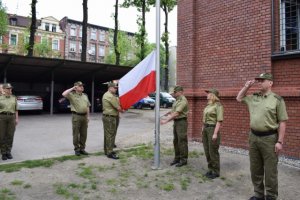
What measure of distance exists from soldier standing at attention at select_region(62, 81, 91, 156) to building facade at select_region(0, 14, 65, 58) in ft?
137

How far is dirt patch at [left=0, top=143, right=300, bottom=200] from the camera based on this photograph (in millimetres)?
4918

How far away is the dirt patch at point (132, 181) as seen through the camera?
492 cm

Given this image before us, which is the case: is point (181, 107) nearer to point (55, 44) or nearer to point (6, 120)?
point (6, 120)

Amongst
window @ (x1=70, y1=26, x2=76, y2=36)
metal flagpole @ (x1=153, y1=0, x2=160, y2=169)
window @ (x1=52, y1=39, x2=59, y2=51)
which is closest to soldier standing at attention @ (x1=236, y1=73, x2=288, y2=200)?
metal flagpole @ (x1=153, y1=0, x2=160, y2=169)

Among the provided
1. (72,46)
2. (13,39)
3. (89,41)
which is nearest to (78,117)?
(13,39)

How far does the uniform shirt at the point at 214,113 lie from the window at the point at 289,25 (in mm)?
2775

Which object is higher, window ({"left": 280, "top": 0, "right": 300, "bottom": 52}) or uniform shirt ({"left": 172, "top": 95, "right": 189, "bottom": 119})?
window ({"left": 280, "top": 0, "right": 300, "bottom": 52})

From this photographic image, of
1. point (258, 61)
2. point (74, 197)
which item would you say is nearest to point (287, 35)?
point (258, 61)

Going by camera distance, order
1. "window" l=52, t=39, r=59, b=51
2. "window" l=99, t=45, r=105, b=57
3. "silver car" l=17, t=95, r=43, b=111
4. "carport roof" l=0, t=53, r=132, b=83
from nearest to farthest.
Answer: "carport roof" l=0, t=53, r=132, b=83
"silver car" l=17, t=95, r=43, b=111
"window" l=52, t=39, r=59, b=51
"window" l=99, t=45, r=105, b=57

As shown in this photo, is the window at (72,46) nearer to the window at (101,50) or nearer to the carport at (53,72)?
the window at (101,50)

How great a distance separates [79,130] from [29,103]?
11.7 meters

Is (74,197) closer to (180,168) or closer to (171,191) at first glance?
(171,191)

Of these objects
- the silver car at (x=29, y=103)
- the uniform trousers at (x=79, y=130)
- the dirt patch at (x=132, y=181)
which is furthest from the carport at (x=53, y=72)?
the dirt patch at (x=132, y=181)

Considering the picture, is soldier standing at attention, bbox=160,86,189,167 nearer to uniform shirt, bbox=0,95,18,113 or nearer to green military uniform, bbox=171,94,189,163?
green military uniform, bbox=171,94,189,163
